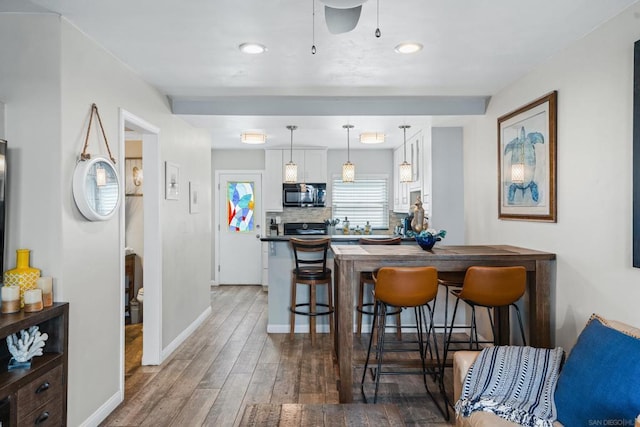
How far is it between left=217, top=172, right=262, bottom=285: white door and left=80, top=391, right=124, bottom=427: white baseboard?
415 cm

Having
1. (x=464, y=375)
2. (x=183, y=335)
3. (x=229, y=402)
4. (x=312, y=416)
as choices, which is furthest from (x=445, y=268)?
(x=183, y=335)

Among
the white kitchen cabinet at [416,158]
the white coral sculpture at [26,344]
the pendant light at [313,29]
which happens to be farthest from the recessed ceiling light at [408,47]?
the white coral sculpture at [26,344]

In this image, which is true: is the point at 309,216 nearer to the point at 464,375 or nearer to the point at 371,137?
the point at 371,137

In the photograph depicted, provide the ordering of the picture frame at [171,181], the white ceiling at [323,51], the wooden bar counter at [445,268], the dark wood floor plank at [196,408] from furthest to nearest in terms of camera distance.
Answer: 1. the picture frame at [171,181]
2. the wooden bar counter at [445,268]
3. the dark wood floor plank at [196,408]
4. the white ceiling at [323,51]

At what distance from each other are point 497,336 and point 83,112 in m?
3.50

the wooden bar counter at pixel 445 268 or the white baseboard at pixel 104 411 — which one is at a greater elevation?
the wooden bar counter at pixel 445 268

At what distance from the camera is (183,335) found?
165 inches

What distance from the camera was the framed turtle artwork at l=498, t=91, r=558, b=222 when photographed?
9.67ft

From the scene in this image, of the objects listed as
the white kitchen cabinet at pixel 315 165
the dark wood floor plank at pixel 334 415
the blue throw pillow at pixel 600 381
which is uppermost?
the white kitchen cabinet at pixel 315 165

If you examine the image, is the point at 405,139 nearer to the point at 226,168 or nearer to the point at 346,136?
the point at 346,136

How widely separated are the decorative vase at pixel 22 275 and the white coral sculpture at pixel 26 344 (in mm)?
162

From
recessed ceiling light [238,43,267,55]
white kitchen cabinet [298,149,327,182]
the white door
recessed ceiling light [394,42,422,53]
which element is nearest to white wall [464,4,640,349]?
recessed ceiling light [394,42,422,53]

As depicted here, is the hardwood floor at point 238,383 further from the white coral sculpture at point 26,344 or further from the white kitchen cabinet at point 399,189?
the white kitchen cabinet at point 399,189

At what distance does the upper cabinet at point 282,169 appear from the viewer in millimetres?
6578
